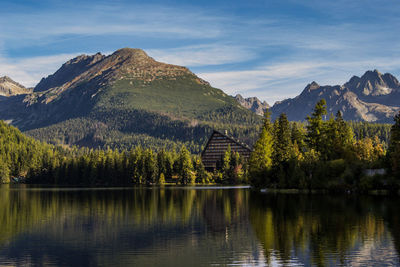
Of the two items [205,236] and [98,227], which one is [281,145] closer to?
[98,227]

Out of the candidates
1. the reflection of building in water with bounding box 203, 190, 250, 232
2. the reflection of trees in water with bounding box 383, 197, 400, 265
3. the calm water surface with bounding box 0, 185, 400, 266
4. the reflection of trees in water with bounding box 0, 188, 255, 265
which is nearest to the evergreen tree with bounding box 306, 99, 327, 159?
the reflection of trees in water with bounding box 383, 197, 400, 265

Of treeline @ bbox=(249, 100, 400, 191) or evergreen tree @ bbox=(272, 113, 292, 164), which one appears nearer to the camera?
treeline @ bbox=(249, 100, 400, 191)

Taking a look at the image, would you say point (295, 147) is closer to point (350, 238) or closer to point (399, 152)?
point (399, 152)

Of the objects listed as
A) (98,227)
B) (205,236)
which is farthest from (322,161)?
(205,236)

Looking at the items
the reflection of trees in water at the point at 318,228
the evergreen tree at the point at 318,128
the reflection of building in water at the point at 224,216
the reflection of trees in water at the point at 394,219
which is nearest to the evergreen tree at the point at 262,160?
the evergreen tree at the point at 318,128

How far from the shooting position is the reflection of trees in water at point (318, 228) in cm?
4369

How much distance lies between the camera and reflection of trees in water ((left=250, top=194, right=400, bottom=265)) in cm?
4369

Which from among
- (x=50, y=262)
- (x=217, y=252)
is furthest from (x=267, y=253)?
(x=50, y=262)

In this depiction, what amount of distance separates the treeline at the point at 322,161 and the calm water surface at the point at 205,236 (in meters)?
27.0

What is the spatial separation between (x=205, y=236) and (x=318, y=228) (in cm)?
1318

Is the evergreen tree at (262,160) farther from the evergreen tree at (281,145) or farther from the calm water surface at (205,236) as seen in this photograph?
the calm water surface at (205,236)

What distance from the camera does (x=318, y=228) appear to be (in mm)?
57500

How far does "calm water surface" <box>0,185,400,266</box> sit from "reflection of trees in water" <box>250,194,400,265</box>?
3.3 inches

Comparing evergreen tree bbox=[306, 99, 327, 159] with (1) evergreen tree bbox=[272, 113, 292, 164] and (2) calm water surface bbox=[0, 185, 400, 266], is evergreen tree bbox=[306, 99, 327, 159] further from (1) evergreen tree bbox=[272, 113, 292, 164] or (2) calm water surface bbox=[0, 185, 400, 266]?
(2) calm water surface bbox=[0, 185, 400, 266]
